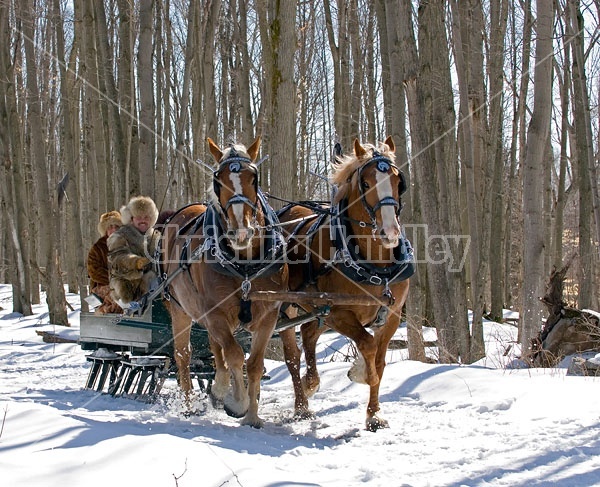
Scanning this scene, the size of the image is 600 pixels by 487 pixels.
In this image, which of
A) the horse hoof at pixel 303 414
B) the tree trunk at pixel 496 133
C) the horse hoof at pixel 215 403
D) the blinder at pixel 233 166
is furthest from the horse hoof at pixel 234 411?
the tree trunk at pixel 496 133

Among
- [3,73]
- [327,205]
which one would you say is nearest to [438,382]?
[327,205]

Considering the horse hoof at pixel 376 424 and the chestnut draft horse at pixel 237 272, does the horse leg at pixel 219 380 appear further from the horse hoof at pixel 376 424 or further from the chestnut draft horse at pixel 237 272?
the horse hoof at pixel 376 424

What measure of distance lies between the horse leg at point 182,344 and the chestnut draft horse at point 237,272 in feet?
2.79

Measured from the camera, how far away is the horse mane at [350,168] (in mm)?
5777

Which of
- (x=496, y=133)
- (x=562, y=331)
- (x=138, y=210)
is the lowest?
(x=562, y=331)

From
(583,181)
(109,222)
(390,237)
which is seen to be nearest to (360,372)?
(390,237)

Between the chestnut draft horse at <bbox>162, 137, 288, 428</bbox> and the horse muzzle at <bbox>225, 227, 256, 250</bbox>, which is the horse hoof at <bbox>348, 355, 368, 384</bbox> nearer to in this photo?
the chestnut draft horse at <bbox>162, 137, 288, 428</bbox>

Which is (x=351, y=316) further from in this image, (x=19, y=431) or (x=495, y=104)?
(x=495, y=104)

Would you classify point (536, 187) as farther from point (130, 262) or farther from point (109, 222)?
point (109, 222)

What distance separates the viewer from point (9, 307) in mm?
22984

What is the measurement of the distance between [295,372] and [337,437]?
1220 mm

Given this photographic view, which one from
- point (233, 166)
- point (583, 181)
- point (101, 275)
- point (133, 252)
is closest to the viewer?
point (233, 166)

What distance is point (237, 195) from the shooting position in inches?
204

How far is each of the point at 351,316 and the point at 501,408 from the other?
52.8 inches
